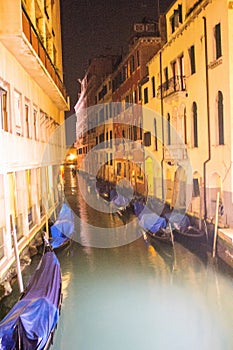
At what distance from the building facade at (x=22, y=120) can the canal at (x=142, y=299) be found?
1641 millimetres

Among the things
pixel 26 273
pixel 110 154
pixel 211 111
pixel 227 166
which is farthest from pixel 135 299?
pixel 110 154

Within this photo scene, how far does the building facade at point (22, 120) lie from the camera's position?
347 inches

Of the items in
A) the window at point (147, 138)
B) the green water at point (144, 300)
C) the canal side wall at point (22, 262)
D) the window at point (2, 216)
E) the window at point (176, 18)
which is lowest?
the green water at point (144, 300)

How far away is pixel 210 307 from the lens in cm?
799

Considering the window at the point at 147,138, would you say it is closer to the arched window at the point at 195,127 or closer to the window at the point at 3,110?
the arched window at the point at 195,127

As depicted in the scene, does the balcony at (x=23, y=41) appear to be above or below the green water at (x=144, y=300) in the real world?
above

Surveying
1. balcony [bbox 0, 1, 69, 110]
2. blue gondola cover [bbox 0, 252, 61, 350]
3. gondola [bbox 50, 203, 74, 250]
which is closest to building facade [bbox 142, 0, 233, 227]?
gondola [bbox 50, 203, 74, 250]

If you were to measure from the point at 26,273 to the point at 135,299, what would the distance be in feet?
9.19

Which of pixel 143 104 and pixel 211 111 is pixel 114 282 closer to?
pixel 211 111

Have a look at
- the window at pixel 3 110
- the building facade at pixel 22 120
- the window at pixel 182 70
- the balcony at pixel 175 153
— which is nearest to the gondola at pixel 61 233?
the building facade at pixel 22 120

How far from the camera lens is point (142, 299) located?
8602 millimetres

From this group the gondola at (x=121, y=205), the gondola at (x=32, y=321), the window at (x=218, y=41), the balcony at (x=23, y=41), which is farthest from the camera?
the gondola at (x=121, y=205)

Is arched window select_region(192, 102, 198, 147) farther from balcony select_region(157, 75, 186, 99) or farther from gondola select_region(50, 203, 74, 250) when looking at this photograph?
gondola select_region(50, 203, 74, 250)

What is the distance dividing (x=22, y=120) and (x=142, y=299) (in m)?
5.73
